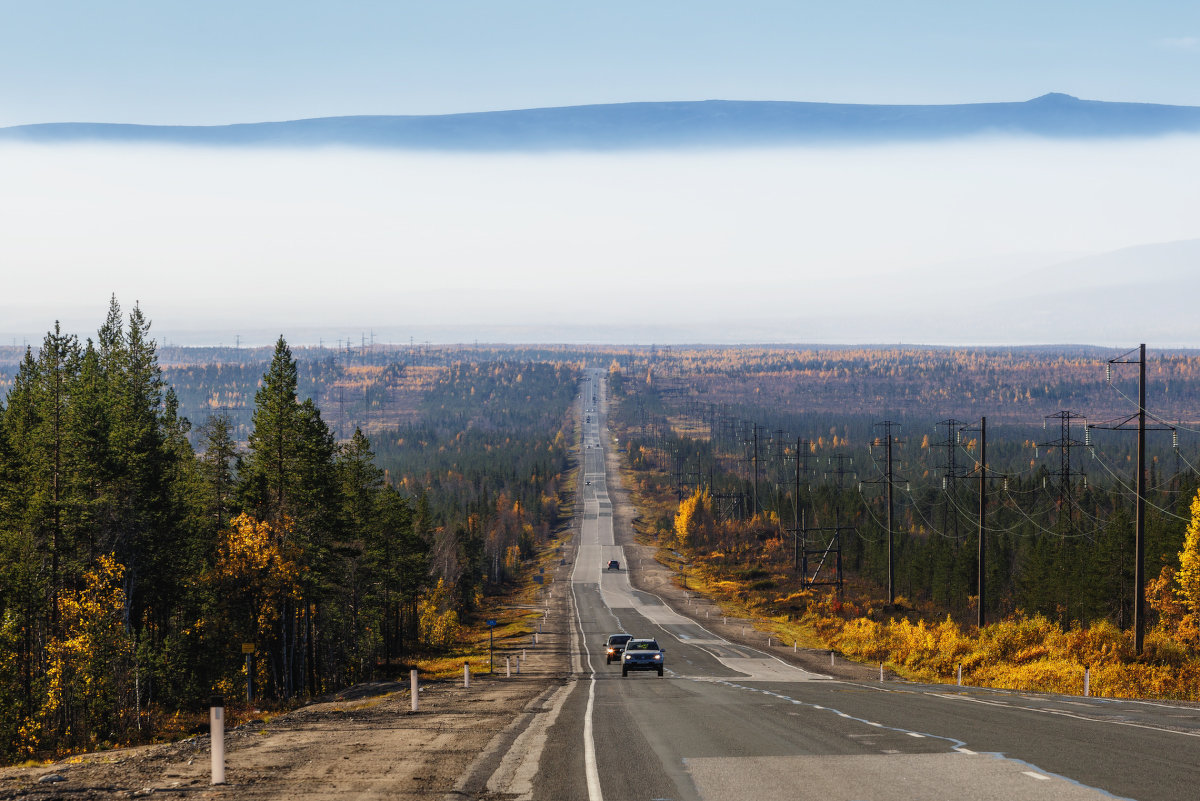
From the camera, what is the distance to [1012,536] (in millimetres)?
129625

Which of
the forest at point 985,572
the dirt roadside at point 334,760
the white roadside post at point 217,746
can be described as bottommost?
the forest at point 985,572

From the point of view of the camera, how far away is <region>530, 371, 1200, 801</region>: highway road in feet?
38.2

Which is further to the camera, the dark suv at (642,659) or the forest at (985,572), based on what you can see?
the dark suv at (642,659)

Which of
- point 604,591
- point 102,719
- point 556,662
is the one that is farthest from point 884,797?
point 604,591

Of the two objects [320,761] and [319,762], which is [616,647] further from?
[319,762]

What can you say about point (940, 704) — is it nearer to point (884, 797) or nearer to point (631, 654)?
point (884, 797)

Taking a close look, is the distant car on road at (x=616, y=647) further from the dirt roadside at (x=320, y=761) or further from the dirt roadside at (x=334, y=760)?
the dirt roadside at (x=320, y=761)

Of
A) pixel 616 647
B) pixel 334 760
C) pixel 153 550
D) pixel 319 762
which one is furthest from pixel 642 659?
pixel 319 762

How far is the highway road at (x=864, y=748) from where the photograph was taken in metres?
11.7

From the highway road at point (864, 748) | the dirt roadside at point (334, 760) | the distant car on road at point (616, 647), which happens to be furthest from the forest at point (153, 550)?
the highway road at point (864, 748)

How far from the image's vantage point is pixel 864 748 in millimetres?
15242

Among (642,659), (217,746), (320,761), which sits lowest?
(642,659)

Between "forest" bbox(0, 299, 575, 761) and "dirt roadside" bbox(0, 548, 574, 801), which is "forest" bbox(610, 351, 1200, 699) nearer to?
"dirt roadside" bbox(0, 548, 574, 801)

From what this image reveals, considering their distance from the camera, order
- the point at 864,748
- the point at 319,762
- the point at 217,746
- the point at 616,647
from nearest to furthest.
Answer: the point at 217,746 < the point at 864,748 < the point at 319,762 < the point at 616,647
